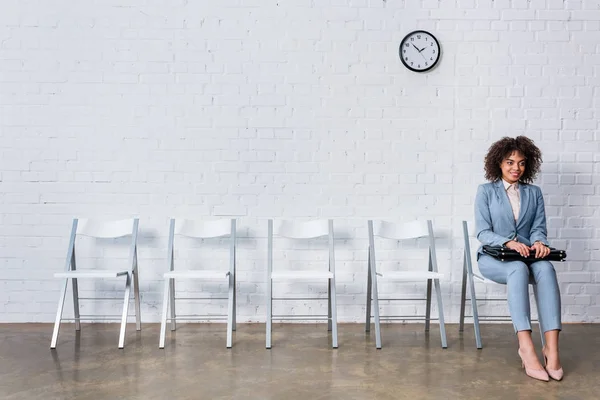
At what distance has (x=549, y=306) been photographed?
3.16 meters

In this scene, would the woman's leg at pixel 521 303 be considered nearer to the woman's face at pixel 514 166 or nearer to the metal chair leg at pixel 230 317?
the woman's face at pixel 514 166

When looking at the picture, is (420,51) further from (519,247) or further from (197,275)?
(197,275)

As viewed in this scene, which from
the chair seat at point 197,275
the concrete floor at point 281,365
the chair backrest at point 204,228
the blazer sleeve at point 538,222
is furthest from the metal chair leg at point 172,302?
the blazer sleeve at point 538,222

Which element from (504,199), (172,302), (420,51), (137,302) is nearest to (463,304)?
(504,199)

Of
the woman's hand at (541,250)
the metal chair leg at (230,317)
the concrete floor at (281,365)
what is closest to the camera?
the concrete floor at (281,365)

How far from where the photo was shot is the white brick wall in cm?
430

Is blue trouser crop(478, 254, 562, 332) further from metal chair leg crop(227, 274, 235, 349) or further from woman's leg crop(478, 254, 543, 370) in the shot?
metal chair leg crop(227, 274, 235, 349)

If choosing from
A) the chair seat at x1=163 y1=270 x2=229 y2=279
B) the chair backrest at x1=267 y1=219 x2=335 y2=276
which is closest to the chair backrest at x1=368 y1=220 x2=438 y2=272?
the chair backrest at x1=267 y1=219 x2=335 y2=276

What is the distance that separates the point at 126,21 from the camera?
14.1 ft

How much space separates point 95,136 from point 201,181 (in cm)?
88

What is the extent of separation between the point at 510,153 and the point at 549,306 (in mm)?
1016

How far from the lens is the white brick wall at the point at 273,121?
4305 millimetres

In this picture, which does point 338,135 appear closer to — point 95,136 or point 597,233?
point 95,136

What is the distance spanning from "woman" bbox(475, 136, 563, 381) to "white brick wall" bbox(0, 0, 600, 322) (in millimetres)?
685
